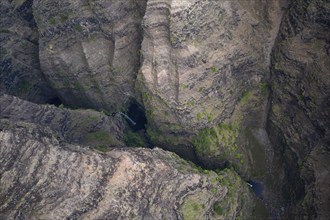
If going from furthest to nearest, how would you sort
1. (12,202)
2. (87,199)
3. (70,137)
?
(70,137) < (87,199) < (12,202)

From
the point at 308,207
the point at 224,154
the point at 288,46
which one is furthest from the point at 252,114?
the point at 308,207

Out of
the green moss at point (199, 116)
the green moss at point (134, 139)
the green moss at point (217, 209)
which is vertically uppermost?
the green moss at point (199, 116)

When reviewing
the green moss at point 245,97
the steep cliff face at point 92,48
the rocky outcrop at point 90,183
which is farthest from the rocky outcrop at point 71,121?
the green moss at point 245,97

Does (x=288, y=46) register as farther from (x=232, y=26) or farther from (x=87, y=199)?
(x=87, y=199)

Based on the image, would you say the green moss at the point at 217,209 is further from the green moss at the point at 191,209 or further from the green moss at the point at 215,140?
the green moss at the point at 215,140

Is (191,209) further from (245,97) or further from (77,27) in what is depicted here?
(77,27)

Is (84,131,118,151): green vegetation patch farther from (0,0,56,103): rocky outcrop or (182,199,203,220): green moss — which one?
(0,0,56,103): rocky outcrop

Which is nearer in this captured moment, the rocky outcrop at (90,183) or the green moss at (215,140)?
the rocky outcrop at (90,183)
